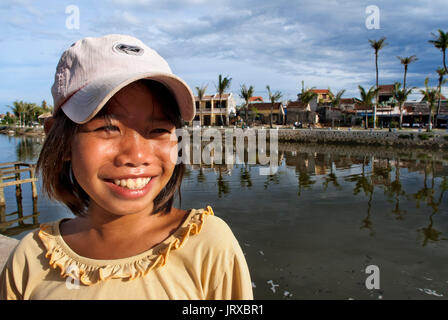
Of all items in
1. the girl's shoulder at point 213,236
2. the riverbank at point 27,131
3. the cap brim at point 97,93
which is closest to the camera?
the cap brim at point 97,93

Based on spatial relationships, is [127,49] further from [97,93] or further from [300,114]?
[300,114]

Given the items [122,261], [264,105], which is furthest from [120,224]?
[264,105]

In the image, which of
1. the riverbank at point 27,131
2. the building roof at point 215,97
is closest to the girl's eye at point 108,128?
the building roof at point 215,97

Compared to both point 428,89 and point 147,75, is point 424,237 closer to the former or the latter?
point 147,75

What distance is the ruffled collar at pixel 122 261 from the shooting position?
1.04 meters

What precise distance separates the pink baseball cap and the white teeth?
0.77 ft

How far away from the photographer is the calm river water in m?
6.38

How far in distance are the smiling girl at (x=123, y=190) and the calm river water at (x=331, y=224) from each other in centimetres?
49

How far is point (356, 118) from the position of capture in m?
46.8

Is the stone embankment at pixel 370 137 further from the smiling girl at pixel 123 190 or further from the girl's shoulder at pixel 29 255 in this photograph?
the girl's shoulder at pixel 29 255

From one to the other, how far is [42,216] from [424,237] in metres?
12.0

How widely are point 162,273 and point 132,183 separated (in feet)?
1.04

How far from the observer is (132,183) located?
1.07m

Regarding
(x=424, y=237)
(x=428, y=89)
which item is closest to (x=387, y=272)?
(x=424, y=237)
